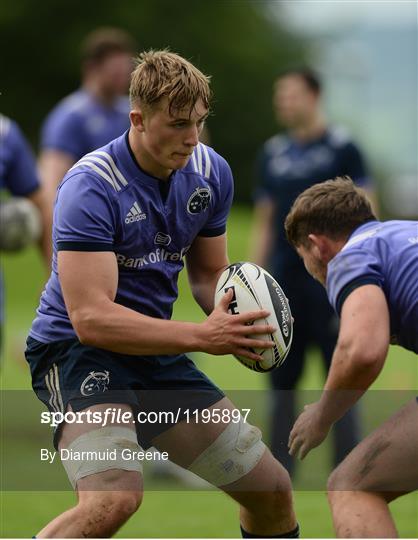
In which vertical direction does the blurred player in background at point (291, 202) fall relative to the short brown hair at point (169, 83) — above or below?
below

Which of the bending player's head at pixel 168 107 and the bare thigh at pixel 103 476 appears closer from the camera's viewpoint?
the bare thigh at pixel 103 476

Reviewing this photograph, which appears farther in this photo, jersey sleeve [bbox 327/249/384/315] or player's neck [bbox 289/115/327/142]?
player's neck [bbox 289/115/327/142]

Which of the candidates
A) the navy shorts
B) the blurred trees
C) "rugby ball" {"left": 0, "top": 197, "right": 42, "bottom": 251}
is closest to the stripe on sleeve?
the navy shorts

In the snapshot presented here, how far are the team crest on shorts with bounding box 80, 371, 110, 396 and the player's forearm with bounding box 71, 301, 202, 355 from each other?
0.17 metres

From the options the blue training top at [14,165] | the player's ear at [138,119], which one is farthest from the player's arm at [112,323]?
the blue training top at [14,165]

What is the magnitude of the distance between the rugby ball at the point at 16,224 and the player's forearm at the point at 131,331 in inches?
113

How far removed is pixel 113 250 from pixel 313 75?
182 inches

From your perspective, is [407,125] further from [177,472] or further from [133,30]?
[177,472]

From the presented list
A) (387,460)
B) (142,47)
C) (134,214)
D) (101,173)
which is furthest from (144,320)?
(142,47)

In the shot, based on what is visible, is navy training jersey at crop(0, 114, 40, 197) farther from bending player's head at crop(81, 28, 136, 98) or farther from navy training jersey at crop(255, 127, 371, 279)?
navy training jersey at crop(255, 127, 371, 279)

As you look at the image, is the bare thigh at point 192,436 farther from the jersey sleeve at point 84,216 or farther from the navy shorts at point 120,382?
the jersey sleeve at point 84,216

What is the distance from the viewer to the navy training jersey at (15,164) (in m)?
7.46

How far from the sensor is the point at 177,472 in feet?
26.3

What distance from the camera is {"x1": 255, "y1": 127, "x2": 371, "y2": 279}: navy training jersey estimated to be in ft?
27.3
